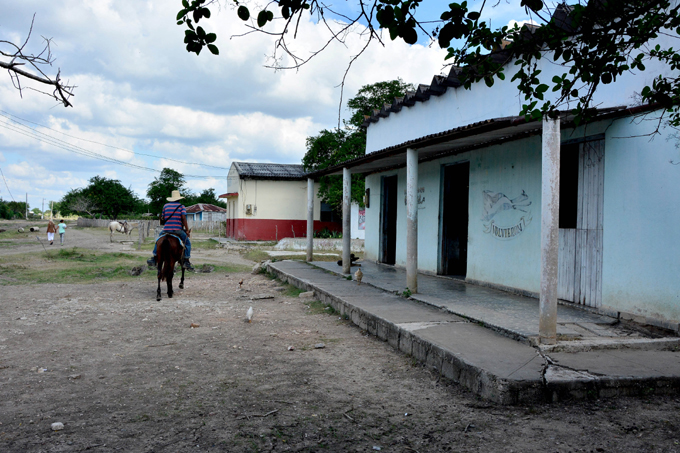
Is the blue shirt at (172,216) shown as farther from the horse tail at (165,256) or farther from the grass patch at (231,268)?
the grass patch at (231,268)

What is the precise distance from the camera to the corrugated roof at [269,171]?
2824 cm

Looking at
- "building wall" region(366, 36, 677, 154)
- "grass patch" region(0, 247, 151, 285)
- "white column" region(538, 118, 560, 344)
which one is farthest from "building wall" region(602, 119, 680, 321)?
"grass patch" region(0, 247, 151, 285)

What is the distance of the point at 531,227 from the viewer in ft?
26.2

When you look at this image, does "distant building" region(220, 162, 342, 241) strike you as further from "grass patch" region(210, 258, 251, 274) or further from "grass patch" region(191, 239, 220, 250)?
"grass patch" region(210, 258, 251, 274)

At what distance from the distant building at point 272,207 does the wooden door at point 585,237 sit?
2167 centimetres

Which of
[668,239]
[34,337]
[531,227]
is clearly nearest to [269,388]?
[34,337]

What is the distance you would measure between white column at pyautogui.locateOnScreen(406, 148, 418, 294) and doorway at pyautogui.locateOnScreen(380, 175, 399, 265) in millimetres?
4854

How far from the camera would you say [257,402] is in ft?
13.0

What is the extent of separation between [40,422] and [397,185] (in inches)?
412

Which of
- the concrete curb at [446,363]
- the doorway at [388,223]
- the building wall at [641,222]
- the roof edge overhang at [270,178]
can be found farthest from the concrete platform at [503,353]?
the roof edge overhang at [270,178]

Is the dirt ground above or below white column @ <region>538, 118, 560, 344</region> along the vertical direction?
below

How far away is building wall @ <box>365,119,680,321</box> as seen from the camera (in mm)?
5684

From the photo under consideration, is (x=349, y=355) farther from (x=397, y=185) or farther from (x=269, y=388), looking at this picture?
(x=397, y=185)

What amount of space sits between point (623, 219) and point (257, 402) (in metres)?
4.94
